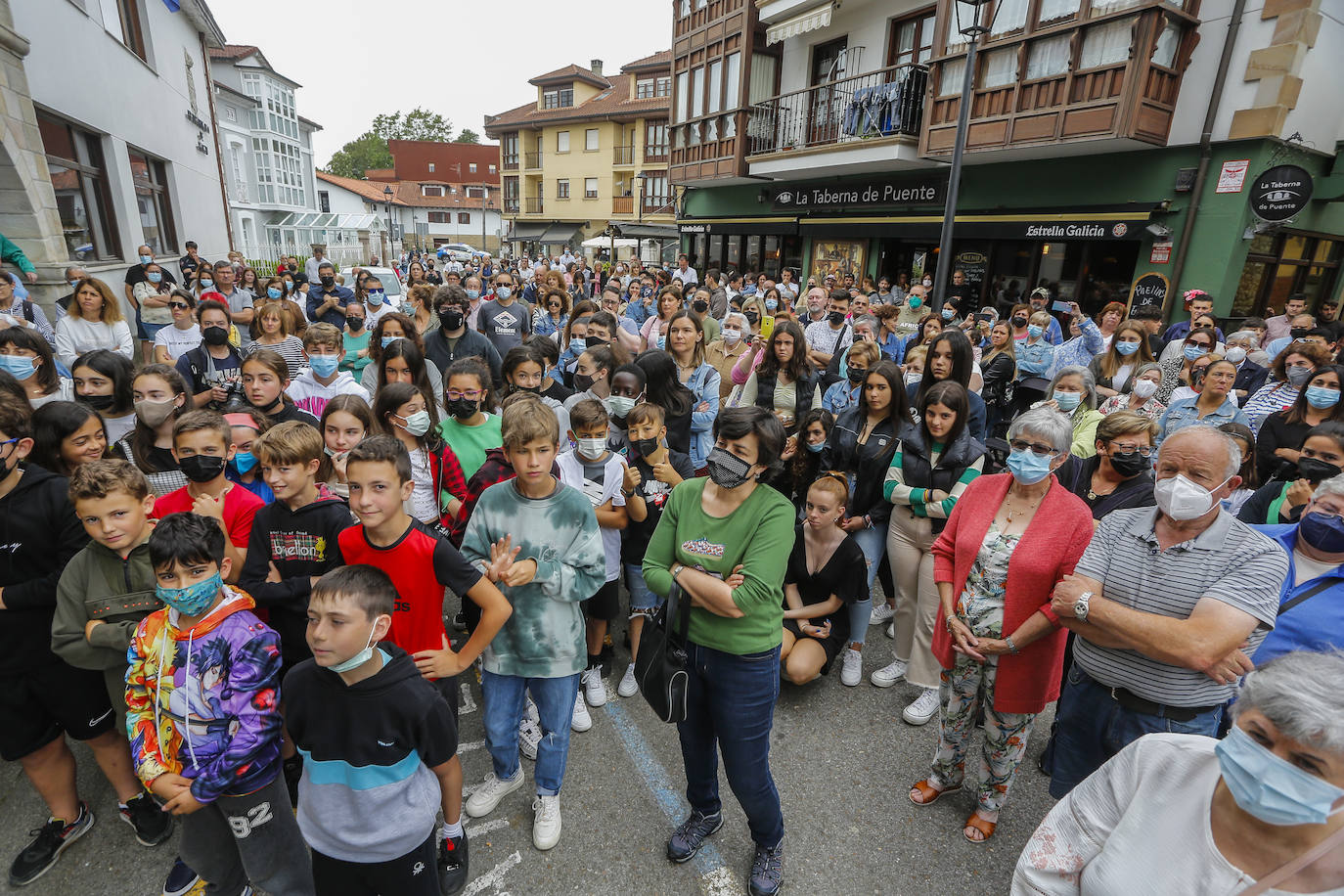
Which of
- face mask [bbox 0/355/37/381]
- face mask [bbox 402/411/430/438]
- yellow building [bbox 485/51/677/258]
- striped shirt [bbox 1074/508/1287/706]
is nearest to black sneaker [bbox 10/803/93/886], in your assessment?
face mask [bbox 402/411/430/438]

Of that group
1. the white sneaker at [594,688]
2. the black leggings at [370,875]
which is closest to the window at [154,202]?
the white sneaker at [594,688]

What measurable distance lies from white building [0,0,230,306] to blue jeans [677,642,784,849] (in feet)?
37.8

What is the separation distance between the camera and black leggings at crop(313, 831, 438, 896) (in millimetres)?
2160

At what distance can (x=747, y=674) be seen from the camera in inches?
98.5

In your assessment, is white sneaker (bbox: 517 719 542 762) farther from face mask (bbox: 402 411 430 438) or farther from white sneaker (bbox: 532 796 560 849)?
face mask (bbox: 402 411 430 438)

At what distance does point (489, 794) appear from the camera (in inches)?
120

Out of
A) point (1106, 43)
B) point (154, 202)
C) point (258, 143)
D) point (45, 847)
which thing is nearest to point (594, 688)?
point (45, 847)

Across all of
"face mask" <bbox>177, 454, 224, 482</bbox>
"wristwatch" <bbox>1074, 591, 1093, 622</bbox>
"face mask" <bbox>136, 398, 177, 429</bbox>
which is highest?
"face mask" <bbox>136, 398, 177, 429</bbox>

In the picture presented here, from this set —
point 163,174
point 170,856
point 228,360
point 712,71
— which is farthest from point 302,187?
point 170,856

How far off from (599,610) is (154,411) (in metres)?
2.69

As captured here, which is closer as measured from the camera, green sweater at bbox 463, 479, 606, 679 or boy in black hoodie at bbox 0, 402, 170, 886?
boy in black hoodie at bbox 0, 402, 170, 886

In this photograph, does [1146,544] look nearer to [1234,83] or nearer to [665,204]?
[1234,83]

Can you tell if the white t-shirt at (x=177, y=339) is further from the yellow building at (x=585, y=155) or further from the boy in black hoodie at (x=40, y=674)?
the yellow building at (x=585, y=155)

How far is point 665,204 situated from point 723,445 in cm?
3968
